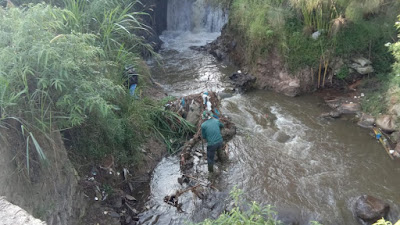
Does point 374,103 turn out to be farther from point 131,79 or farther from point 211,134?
point 131,79

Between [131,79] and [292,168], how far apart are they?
3.67 meters

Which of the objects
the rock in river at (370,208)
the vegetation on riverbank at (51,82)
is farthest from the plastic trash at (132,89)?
the rock in river at (370,208)

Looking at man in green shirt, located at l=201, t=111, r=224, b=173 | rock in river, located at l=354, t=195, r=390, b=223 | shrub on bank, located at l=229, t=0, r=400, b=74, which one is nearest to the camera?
rock in river, located at l=354, t=195, r=390, b=223

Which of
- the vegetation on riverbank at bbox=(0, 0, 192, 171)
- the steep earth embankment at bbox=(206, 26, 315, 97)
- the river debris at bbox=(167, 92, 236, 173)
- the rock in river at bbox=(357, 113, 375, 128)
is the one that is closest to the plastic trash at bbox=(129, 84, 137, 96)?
the river debris at bbox=(167, 92, 236, 173)

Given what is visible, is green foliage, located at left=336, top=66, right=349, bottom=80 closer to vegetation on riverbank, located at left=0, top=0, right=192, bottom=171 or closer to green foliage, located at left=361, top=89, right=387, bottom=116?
green foliage, located at left=361, top=89, right=387, bottom=116

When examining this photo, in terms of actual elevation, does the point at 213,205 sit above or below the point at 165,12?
below

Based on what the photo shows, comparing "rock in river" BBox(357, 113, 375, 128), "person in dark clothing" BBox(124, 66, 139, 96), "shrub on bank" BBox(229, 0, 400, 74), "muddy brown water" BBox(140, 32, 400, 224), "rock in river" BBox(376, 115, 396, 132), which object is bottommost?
"muddy brown water" BBox(140, 32, 400, 224)

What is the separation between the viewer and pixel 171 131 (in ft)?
21.6

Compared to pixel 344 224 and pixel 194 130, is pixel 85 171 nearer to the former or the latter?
pixel 194 130

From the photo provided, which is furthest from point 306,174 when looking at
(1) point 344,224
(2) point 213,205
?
(2) point 213,205

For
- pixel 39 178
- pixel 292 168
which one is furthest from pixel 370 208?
pixel 39 178

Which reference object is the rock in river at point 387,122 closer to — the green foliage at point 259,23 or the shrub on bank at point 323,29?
the shrub on bank at point 323,29

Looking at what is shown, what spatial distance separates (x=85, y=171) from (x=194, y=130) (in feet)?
8.57

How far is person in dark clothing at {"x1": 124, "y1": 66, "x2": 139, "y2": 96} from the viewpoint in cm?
641
